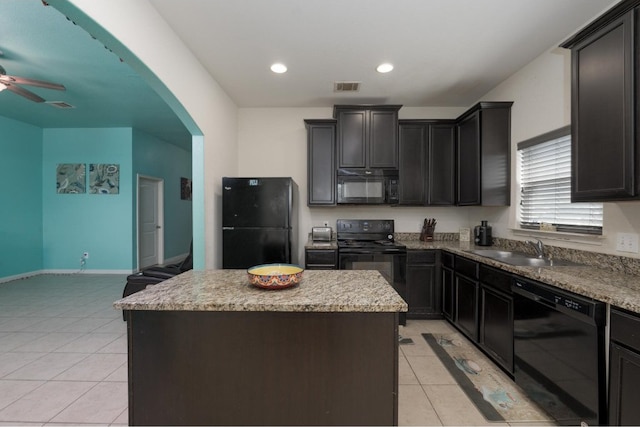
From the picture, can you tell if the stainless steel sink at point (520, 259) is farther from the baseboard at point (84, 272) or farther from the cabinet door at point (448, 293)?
the baseboard at point (84, 272)

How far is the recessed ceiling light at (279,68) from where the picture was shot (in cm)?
270

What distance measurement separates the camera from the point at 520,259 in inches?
95.0

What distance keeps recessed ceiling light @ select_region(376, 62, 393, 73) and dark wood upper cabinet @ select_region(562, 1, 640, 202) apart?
4.49 feet

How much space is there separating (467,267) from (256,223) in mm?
2172

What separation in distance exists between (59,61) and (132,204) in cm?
284

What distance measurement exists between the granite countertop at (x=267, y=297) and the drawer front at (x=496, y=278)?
1220mm

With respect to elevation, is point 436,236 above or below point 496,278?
above

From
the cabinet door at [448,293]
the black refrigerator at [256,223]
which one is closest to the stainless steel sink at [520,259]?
the cabinet door at [448,293]

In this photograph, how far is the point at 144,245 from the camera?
561 cm

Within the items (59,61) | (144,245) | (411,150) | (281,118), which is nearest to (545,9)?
(411,150)

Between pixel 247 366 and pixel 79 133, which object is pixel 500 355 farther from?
pixel 79 133

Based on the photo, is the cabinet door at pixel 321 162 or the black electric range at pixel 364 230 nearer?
the cabinet door at pixel 321 162

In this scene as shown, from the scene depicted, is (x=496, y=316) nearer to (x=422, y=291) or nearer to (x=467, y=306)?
(x=467, y=306)

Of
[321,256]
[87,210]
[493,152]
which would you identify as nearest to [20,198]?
[87,210]
